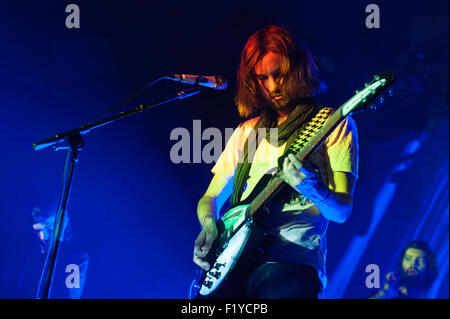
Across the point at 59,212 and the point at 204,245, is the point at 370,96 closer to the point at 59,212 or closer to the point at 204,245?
the point at 204,245

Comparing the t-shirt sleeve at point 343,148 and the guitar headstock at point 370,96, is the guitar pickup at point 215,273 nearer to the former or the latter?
the t-shirt sleeve at point 343,148

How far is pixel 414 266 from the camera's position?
412 centimetres

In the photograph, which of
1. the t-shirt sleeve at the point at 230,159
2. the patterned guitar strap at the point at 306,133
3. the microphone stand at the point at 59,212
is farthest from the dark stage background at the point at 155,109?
the microphone stand at the point at 59,212

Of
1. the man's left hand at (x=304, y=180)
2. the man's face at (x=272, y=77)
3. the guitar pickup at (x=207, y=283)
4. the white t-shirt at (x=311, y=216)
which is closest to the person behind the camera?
the man's left hand at (x=304, y=180)

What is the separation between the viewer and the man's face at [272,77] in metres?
2.42

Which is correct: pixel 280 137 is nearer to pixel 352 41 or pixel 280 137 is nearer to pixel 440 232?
pixel 352 41

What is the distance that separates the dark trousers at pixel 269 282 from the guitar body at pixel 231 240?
0.14 feet

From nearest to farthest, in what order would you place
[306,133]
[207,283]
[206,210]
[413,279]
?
[207,283] → [306,133] → [206,210] → [413,279]

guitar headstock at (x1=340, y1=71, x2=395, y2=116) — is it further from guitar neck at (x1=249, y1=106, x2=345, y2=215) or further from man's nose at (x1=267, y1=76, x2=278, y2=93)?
man's nose at (x1=267, y1=76, x2=278, y2=93)

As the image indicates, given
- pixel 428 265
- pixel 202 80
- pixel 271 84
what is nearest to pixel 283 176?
pixel 271 84

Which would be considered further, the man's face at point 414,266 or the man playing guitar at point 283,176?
the man's face at point 414,266

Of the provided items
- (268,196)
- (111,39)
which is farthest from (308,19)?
(268,196)

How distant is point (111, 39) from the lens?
163 inches

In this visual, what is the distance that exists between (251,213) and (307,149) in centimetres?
39
